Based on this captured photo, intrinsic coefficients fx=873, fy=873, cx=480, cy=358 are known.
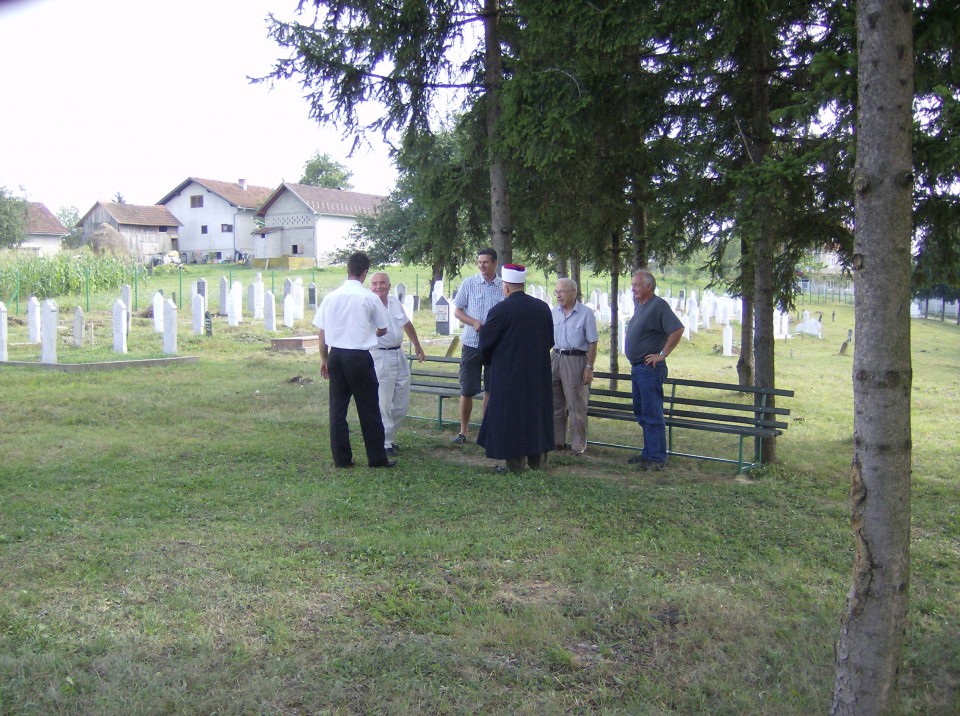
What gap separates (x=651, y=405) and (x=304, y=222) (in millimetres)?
53371

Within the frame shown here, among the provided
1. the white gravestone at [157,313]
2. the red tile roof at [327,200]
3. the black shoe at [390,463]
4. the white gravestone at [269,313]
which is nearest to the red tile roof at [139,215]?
the red tile roof at [327,200]

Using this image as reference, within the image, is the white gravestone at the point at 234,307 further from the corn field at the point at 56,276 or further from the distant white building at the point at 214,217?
the distant white building at the point at 214,217

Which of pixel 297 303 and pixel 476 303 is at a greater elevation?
pixel 297 303

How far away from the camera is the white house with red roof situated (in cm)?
6706

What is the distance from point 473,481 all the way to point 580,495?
975 millimetres

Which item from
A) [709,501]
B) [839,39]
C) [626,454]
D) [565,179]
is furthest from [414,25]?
[709,501]

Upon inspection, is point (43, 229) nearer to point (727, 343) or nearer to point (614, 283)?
point (727, 343)

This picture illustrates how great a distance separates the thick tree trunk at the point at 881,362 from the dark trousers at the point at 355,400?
517cm

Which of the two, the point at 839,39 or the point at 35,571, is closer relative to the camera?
the point at 35,571

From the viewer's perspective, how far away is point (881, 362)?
3.17m

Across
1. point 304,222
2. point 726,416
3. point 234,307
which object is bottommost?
point 726,416

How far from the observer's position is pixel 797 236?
29.0 feet

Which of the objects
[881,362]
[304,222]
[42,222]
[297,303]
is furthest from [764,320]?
[42,222]

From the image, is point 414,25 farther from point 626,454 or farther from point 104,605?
point 104,605
